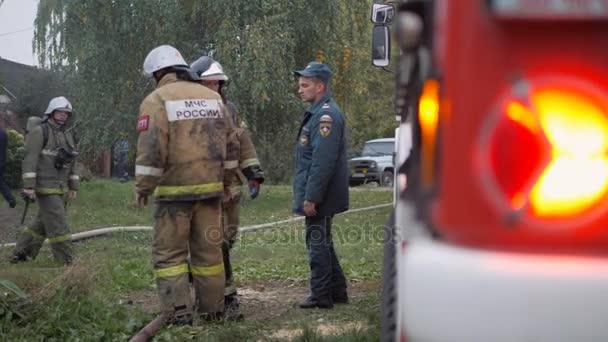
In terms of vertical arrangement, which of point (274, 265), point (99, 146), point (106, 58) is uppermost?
point (106, 58)

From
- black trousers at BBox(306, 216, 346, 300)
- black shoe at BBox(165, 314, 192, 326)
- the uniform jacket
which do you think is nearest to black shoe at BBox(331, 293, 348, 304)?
black trousers at BBox(306, 216, 346, 300)

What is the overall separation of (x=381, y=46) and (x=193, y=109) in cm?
158

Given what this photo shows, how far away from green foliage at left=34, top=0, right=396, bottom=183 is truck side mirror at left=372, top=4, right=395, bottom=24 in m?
9.30

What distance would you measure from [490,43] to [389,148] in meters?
28.1

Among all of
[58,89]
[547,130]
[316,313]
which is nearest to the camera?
[547,130]

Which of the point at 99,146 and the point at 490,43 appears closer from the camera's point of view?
the point at 490,43

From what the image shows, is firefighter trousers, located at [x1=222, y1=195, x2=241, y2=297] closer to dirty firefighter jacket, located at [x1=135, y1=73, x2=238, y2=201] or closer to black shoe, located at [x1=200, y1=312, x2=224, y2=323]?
black shoe, located at [x1=200, y1=312, x2=224, y2=323]

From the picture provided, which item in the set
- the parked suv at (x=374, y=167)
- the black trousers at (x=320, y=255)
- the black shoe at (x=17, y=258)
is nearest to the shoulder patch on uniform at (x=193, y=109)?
the black trousers at (x=320, y=255)

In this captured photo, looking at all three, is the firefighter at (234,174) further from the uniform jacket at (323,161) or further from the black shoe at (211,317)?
the black shoe at (211,317)

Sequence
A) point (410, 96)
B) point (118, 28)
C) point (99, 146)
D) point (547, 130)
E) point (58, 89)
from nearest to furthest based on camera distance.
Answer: point (547, 130)
point (410, 96)
point (118, 28)
point (99, 146)
point (58, 89)

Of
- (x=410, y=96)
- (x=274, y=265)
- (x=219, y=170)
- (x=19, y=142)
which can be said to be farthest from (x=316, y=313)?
(x=19, y=142)

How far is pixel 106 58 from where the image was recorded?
16688mm

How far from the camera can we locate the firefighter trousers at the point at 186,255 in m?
5.08

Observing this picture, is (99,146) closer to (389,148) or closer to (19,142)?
(19,142)
